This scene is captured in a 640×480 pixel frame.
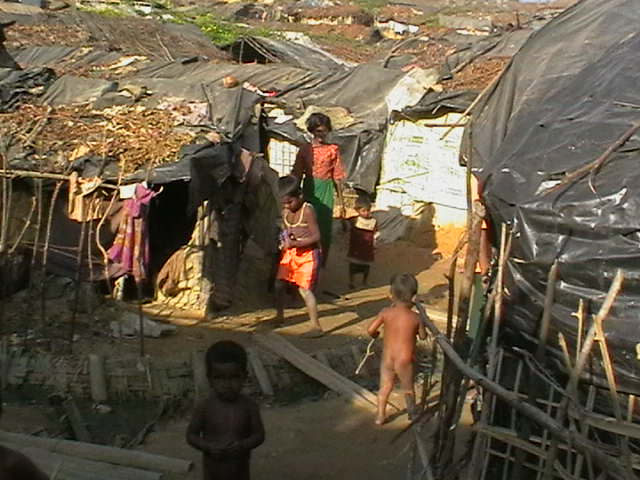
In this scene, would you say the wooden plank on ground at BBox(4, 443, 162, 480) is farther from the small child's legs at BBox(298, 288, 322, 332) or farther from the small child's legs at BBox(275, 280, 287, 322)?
the small child's legs at BBox(275, 280, 287, 322)

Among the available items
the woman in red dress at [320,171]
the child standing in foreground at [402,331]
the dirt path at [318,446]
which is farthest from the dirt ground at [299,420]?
the woman in red dress at [320,171]

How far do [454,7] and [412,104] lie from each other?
107ft

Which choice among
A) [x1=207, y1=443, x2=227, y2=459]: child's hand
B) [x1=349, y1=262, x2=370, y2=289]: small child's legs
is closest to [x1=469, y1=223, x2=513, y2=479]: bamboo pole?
[x1=207, y1=443, x2=227, y2=459]: child's hand

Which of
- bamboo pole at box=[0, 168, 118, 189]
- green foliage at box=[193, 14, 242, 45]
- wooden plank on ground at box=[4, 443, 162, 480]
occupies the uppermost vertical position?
green foliage at box=[193, 14, 242, 45]

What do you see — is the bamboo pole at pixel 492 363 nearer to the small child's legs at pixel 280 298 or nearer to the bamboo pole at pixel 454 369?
the bamboo pole at pixel 454 369

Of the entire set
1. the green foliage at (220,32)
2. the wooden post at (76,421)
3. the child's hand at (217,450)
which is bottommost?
the wooden post at (76,421)

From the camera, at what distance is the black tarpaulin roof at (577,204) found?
4363 mm

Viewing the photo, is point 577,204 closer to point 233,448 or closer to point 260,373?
point 233,448

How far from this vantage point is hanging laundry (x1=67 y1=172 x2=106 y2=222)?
27.3ft

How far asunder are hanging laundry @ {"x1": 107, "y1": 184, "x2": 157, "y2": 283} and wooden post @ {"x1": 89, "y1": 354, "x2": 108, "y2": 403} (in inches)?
37.4

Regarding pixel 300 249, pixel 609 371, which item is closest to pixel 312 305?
pixel 300 249

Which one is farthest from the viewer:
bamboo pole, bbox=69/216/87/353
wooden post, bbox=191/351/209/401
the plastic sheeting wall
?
the plastic sheeting wall

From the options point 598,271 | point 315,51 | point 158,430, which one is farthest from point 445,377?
point 315,51

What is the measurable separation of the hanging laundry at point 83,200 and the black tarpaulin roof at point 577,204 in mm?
3778
